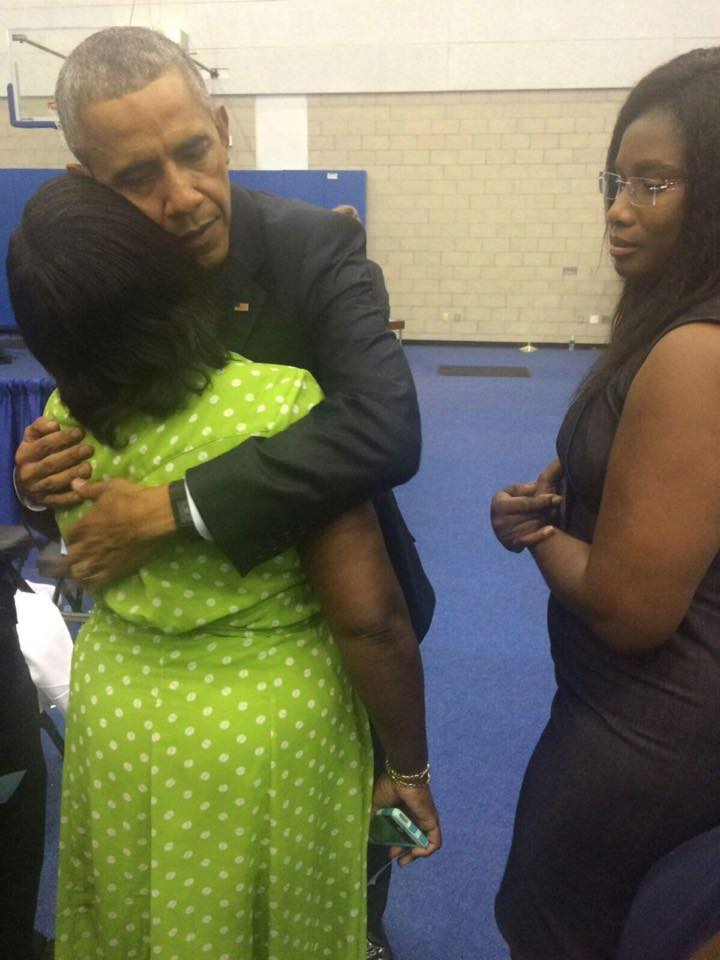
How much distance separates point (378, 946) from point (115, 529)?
1.26 meters

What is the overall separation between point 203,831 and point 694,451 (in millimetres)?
727

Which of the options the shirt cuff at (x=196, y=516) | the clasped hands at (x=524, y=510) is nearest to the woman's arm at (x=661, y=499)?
the clasped hands at (x=524, y=510)

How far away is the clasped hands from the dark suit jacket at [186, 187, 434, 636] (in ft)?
0.58

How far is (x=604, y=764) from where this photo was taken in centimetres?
94

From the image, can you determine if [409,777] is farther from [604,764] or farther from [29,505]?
[29,505]

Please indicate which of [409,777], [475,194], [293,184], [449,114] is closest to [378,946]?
[409,777]

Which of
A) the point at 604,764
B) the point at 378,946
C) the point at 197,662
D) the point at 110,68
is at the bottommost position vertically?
the point at 378,946

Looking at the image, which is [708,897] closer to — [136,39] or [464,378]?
[136,39]

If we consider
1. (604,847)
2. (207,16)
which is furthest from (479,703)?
(207,16)

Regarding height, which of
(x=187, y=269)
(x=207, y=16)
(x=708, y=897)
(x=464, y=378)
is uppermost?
(x=207, y=16)

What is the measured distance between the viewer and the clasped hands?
1107mm

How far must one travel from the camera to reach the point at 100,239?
73 centimetres

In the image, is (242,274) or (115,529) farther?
(242,274)

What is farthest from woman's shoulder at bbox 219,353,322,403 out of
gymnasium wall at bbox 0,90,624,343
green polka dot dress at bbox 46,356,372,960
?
gymnasium wall at bbox 0,90,624,343
